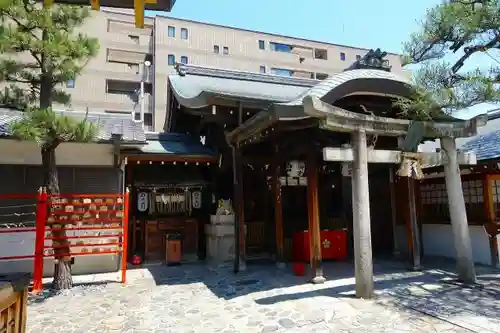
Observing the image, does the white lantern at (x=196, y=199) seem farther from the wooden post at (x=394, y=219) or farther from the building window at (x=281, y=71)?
the building window at (x=281, y=71)

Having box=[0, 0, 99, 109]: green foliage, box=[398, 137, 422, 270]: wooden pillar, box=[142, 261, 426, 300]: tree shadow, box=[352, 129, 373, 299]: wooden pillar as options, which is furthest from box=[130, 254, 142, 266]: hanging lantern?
box=[398, 137, 422, 270]: wooden pillar

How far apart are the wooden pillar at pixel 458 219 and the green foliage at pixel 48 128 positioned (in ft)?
26.8

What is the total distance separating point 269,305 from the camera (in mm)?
6434

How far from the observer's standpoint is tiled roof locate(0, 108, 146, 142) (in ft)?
30.5

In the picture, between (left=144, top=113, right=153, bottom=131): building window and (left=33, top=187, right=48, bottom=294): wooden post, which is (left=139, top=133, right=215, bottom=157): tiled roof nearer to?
(left=33, top=187, right=48, bottom=294): wooden post

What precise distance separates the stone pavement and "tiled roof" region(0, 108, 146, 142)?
395cm

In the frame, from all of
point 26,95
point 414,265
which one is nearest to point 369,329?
point 414,265

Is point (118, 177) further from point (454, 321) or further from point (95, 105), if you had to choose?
point (95, 105)

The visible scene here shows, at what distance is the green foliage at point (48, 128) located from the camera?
6.71 m

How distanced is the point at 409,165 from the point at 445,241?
→ 5.35 meters

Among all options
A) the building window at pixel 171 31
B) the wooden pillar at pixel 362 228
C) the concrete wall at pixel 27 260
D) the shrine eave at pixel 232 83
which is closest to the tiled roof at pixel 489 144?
the wooden pillar at pixel 362 228

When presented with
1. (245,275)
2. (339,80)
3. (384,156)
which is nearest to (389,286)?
(384,156)

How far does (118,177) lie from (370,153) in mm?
7501

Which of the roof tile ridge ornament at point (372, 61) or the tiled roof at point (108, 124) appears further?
the roof tile ridge ornament at point (372, 61)
